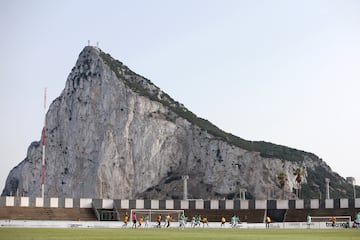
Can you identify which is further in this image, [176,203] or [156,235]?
[176,203]

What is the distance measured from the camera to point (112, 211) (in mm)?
110438

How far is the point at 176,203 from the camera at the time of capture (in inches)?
4508

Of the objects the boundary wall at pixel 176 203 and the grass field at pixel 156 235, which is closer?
the grass field at pixel 156 235

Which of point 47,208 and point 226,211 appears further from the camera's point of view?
point 226,211

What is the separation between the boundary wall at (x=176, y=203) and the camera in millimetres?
103250

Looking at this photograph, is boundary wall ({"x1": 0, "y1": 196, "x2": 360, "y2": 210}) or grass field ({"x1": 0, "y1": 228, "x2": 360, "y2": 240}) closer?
grass field ({"x1": 0, "y1": 228, "x2": 360, "y2": 240})

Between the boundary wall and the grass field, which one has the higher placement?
the grass field

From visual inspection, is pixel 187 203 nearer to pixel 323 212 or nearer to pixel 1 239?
pixel 323 212

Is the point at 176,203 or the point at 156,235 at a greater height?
the point at 156,235

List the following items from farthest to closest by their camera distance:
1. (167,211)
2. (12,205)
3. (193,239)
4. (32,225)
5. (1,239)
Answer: (167,211)
(12,205)
(32,225)
(193,239)
(1,239)

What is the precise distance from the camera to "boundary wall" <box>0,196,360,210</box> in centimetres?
10325

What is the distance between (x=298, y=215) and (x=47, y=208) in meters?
44.7

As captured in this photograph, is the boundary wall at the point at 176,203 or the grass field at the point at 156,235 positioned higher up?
the grass field at the point at 156,235

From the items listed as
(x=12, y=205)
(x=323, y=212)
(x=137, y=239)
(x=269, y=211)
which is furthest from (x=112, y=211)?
(x=137, y=239)
